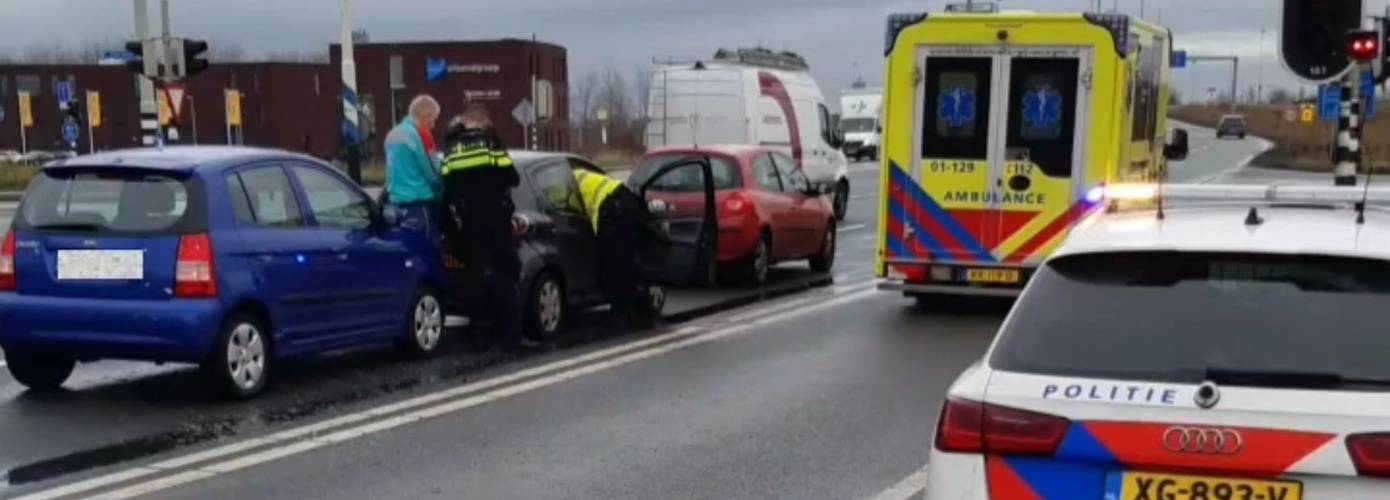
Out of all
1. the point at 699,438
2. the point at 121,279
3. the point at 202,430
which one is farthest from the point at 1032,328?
the point at 121,279

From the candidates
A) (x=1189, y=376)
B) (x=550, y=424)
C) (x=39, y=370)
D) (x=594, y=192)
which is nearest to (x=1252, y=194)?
(x=1189, y=376)

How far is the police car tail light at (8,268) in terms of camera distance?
28.2ft

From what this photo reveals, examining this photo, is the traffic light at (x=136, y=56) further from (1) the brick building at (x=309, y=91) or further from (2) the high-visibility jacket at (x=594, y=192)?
(1) the brick building at (x=309, y=91)

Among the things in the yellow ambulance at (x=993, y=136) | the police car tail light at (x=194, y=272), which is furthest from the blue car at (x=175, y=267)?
the yellow ambulance at (x=993, y=136)

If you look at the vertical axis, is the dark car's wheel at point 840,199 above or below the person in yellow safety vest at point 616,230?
below

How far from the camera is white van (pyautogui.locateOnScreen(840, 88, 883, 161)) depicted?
59.1m

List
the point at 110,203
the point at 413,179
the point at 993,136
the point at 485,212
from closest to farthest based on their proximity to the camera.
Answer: the point at 110,203, the point at 485,212, the point at 413,179, the point at 993,136

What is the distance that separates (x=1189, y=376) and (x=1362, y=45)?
39.9 feet

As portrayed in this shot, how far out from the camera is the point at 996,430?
387 centimetres

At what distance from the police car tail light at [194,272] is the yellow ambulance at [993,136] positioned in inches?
262

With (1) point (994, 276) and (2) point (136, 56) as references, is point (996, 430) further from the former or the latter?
(2) point (136, 56)

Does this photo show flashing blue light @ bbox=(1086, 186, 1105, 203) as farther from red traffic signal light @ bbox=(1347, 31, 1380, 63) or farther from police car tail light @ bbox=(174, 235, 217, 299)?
red traffic signal light @ bbox=(1347, 31, 1380, 63)

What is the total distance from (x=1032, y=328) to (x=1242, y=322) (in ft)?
1.76

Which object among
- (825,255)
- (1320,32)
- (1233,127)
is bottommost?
(1233,127)
